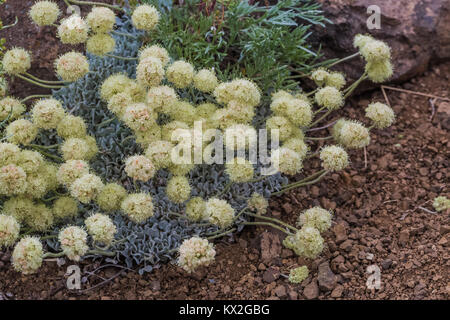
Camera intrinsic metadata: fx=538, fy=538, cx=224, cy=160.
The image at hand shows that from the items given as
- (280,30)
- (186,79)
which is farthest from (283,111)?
(280,30)

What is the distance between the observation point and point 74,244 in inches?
117

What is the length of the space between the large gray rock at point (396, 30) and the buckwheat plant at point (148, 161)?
0.90 metres

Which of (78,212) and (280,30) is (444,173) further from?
(78,212)

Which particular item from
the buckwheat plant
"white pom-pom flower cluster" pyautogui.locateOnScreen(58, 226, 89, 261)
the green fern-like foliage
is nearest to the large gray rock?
the green fern-like foliage

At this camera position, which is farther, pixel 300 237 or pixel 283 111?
pixel 283 111

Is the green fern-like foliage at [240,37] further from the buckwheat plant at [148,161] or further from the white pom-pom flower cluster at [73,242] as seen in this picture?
the white pom-pom flower cluster at [73,242]

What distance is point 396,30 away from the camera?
496cm

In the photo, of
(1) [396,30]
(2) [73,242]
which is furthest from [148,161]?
(1) [396,30]

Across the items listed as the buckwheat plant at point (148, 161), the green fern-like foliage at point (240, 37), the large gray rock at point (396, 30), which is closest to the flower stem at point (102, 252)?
the buckwheat plant at point (148, 161)

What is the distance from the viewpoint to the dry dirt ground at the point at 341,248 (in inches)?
133

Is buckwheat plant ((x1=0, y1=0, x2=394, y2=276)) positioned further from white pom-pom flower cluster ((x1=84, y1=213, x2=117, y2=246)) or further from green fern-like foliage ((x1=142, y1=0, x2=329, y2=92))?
green fern-like foliage ((x1=142, y1=0, x2=329, y2=92))

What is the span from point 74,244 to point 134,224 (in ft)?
2.29

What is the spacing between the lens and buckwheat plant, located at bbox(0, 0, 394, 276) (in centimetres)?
318

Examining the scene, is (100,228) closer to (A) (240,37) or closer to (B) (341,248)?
(B) (341,248)
